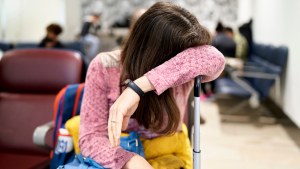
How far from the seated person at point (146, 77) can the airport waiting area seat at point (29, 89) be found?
633mm

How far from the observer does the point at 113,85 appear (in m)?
0.84

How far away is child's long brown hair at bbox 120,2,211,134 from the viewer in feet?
2.28

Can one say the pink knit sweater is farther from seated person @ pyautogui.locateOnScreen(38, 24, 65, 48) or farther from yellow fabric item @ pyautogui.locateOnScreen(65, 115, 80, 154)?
seated person @ pyautogui.locateOnScreen(38, 24, 65, 48)

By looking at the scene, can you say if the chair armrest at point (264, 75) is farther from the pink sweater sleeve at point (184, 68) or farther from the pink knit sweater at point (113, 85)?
the pink sweater sleeve at point (184, 68)

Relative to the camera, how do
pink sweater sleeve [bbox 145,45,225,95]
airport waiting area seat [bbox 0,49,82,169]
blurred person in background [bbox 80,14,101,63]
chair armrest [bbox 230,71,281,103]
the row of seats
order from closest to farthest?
1. pink sweater sleeve [bbox 145,45,225,95]
2. airport waiting area seat [bbox 0,49,82,169]
3. chair armrest [bbox 230,71,281,103]
4. the row of seats
5. blurred person in background [bbox 80,14,101,63]

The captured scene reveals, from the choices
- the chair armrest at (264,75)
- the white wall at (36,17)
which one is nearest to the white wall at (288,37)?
the chair armrest at (264,75)

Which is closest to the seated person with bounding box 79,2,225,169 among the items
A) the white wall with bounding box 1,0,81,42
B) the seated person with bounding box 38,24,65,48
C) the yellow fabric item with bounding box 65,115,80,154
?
the yellow fabric item with bounding box 65,115,80,154

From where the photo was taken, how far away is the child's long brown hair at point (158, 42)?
69 cm

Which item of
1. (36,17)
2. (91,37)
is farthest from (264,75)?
(36,17)

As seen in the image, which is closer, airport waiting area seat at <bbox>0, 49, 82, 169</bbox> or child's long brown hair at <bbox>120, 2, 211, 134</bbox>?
child's long brown hair at <bbox>120, 2, 211, 134</bbox>

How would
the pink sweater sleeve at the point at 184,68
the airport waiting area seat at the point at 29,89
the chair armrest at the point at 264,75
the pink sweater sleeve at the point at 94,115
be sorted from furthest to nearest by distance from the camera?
the chair armrest at the point at 264,75 < the airport waiting area seat at the point at 29,89 < the pink sweater sleeve at the point at 94,115 < the pink sweater sleeve at the point at 184,68

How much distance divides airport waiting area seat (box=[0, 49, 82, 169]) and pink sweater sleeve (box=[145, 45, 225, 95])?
883 mm

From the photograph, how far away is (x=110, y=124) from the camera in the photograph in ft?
1.97

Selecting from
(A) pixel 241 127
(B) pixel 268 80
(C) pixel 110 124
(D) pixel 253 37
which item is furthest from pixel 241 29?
(C) pixel 110 124
